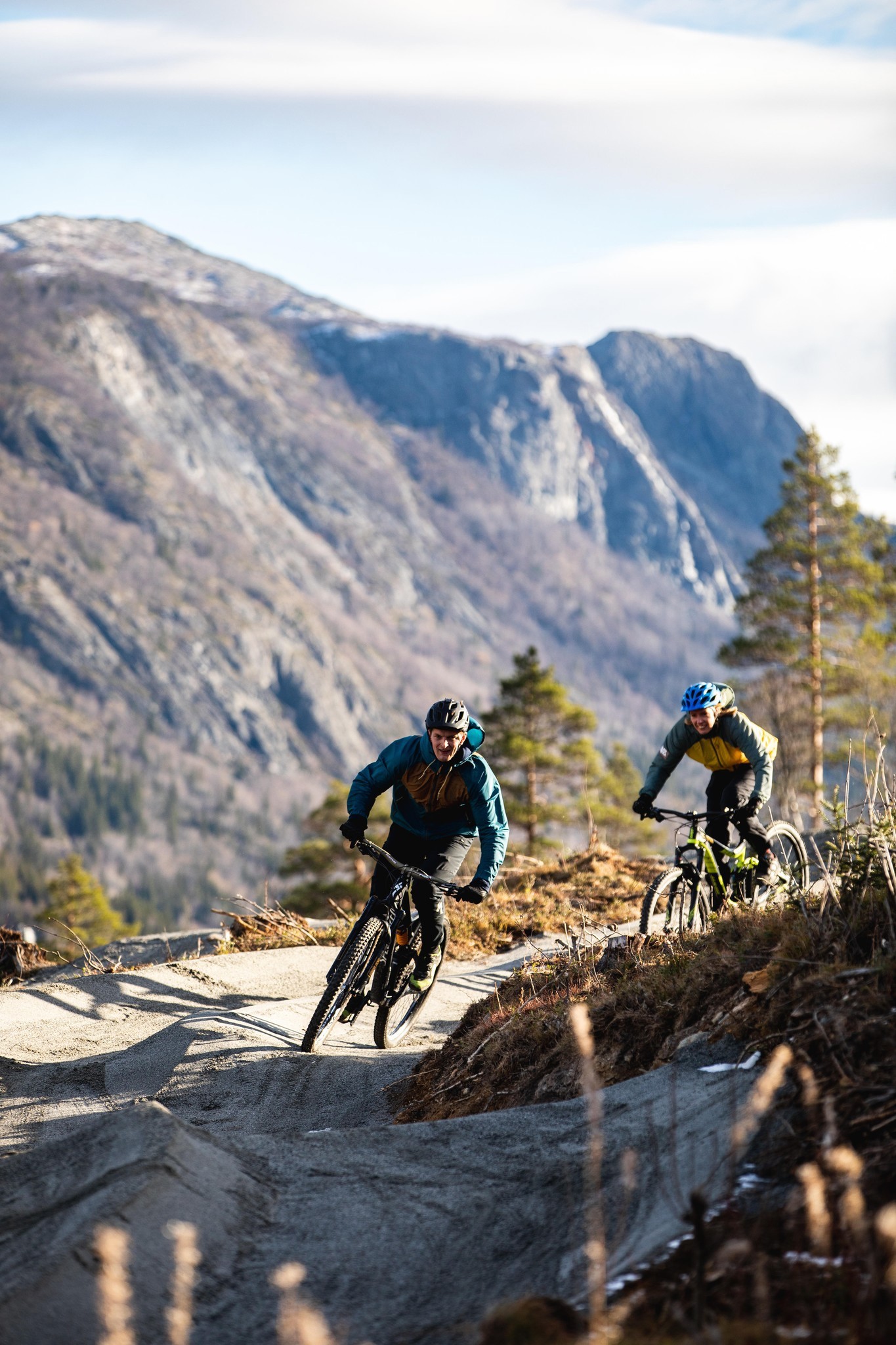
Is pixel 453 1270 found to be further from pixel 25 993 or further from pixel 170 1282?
pixel 25 993

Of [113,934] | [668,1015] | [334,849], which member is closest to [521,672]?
[334,849]

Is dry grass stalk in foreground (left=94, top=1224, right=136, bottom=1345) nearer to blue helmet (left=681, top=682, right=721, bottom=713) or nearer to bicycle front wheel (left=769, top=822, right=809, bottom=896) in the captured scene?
blue helmet (left=681, top=682, right=721, bottom=713)

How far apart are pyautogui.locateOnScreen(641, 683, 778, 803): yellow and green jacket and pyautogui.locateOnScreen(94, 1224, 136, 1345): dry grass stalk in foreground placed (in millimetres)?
6463

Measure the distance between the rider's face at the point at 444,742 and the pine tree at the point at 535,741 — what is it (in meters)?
33.1

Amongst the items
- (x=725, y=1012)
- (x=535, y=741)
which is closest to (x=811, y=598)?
(x=535, y=741)

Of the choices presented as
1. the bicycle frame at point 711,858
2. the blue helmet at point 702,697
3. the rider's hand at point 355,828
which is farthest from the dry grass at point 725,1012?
the blue helmet at point 702,697

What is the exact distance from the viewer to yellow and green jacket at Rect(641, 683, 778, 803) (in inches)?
379

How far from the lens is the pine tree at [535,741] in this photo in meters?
41.5

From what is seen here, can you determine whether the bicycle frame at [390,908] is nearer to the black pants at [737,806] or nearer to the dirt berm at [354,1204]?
the dirt berm at [354,1204]

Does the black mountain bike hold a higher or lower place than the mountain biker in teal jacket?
lower

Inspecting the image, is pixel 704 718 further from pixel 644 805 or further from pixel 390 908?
pixel 390 908

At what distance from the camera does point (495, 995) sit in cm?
818

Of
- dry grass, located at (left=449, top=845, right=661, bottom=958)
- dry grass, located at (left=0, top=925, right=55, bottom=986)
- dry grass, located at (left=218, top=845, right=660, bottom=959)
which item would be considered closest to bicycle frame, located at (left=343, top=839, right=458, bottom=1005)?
dry grass, located at (left=218, top=845, right=660, bottom=959)

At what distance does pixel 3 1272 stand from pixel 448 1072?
12.2 feet
